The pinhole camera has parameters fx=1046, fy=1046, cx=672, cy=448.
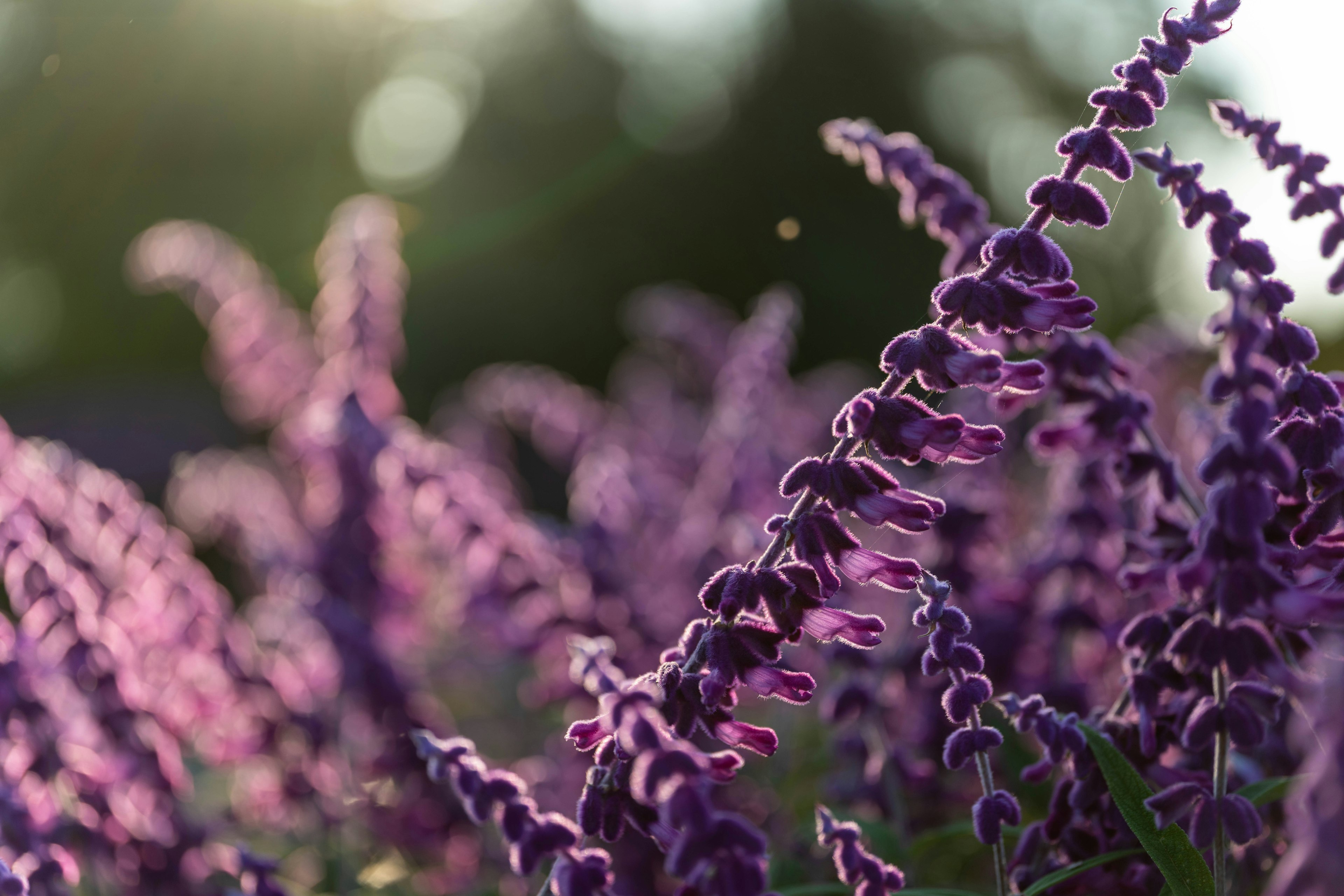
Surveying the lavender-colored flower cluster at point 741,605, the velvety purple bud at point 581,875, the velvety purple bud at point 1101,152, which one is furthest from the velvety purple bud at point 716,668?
the velvety purple bud at point 1101,152

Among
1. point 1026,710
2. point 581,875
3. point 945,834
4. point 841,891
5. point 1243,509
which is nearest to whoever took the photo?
point 1243,509

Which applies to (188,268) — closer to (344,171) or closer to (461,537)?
(461,537)

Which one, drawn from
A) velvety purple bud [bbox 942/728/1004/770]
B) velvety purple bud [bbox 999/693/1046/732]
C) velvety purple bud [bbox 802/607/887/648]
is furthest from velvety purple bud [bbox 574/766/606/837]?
velvety purple bud [bbox 999/693/1046/732]

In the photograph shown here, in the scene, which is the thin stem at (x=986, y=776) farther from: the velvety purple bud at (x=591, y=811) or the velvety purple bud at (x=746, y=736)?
the velvety purple bud at (x=591, y=811)

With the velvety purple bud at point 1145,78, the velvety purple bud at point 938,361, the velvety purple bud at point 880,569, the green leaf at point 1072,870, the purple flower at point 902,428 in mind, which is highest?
the velvety purple bud at point 1145,78

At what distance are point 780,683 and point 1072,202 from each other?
718mm

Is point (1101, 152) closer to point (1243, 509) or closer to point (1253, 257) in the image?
point (1253, 257)

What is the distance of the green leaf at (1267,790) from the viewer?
59.6 inches

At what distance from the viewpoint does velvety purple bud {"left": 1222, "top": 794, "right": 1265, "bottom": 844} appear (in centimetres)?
130

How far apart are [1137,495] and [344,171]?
20.8 m

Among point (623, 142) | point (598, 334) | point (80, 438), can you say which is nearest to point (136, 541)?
point (80, 438)

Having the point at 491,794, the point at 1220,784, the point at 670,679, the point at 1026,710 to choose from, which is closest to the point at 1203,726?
the point at 1220,784

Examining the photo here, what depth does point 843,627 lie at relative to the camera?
138 cm

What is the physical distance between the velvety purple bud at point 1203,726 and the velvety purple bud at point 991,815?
9.1 inches
